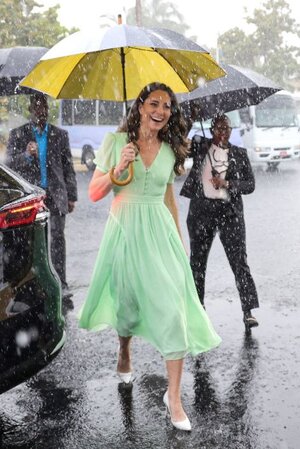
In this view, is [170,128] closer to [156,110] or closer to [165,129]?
[165,129]

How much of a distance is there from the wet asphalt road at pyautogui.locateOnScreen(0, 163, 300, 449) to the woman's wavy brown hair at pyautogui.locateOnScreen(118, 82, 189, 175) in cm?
135

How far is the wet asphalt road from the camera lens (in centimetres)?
360

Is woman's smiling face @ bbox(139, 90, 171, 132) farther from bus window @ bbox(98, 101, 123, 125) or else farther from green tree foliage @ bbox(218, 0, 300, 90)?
green tree foliage @ bbox(218, 0, 300, 90)

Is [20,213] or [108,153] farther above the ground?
[108,153]

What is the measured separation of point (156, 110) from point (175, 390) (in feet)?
4.95

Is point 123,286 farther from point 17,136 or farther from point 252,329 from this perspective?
point 17,136

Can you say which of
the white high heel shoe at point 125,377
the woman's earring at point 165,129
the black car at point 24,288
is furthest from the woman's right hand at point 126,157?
the white high heel shoe at point 125,377

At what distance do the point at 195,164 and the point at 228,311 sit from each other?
1.37 metres

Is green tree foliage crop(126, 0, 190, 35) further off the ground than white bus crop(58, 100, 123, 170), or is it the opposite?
green tree foliage crop(126, 0, 190, 35)

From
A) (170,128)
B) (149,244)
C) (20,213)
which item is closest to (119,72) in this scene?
(170,128)

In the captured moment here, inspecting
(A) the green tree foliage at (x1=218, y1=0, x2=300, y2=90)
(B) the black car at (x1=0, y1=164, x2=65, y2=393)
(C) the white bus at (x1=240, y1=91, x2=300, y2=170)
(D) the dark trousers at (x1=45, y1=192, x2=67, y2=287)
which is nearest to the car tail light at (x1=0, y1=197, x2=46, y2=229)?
(B) the black car at (x1=0, y1=164, x2=65, y2=393)

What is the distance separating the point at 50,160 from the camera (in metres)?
6.02

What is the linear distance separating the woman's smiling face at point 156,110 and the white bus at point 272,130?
15834 mm

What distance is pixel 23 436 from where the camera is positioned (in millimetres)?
3645
